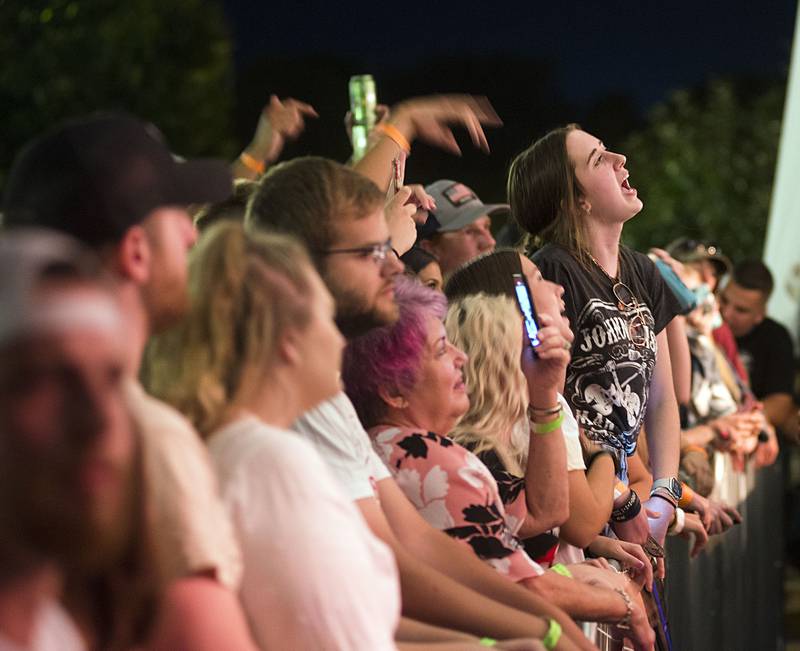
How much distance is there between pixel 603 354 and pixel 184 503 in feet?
9.19

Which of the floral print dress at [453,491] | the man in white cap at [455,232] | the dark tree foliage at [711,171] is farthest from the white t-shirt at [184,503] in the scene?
the dark tree foliage at [711,171]

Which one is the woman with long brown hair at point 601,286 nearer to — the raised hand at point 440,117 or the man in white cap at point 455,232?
the raised hand at point 440,117

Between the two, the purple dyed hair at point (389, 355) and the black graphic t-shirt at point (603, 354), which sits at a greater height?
the purple dyed hair at point (389, 355)

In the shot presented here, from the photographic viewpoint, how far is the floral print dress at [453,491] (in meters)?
3.37

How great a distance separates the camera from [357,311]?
3.15m

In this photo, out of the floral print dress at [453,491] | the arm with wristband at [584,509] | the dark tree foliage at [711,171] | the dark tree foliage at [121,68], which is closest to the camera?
the floral print dress at [453,491]

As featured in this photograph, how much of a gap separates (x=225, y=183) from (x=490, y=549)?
3.90ft

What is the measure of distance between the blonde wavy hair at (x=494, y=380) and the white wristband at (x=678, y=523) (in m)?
1.26

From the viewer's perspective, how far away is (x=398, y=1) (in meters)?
85.7

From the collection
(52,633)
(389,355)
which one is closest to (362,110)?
(389,355)

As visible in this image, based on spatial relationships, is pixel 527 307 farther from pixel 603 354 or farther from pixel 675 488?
pixel 675 488

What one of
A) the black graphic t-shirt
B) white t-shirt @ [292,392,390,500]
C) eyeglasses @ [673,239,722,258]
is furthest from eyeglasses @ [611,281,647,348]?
eyeglasses @ [673,239,722,258]

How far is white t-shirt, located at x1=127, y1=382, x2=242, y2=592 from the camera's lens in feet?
5.98

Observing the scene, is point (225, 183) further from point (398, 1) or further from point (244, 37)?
point (398, 1)
